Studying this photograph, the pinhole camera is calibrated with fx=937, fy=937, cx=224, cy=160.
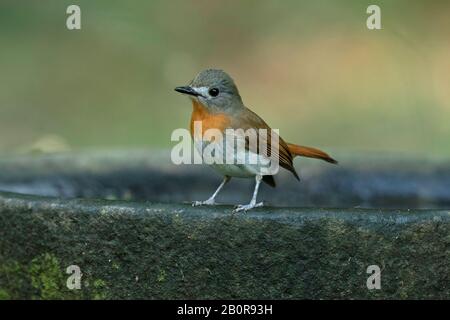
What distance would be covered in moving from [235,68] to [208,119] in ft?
20.5

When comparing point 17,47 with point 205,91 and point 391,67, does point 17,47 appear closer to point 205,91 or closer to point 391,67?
point 391,67

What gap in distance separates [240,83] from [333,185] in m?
4.82

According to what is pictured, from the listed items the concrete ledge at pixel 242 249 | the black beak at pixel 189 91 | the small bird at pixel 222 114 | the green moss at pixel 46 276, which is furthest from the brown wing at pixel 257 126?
the green moss at pixel 46 276

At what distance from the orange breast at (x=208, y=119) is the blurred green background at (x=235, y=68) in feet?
14.6

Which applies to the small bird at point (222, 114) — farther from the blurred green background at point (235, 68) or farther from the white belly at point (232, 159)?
the blurred green background at point (235, 68)

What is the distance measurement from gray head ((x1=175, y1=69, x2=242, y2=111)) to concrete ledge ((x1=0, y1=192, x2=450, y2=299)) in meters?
0.76

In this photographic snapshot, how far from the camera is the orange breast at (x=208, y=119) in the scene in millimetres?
4352

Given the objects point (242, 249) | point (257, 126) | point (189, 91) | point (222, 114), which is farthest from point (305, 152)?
point (242, 249)

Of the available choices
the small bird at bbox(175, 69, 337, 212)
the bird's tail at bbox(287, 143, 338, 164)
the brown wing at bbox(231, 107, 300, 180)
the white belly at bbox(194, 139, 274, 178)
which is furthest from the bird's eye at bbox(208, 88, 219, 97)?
the bird's tail at bbox(287, 143, 338, 164)

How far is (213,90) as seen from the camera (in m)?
4.45

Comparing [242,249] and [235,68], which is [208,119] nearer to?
[242,249]

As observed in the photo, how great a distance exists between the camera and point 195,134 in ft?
14.4

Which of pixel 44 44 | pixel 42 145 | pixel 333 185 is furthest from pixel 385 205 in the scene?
pixel 44 44

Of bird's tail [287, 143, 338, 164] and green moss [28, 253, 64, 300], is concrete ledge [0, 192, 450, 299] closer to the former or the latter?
green moss [28, 253, 64, 300]
